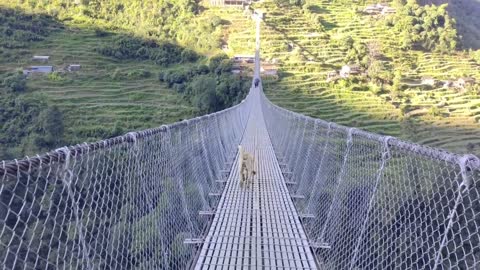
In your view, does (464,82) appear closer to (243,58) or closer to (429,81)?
(429,81)

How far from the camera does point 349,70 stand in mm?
19609

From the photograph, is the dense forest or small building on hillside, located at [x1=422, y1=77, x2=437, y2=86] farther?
small building on hillside, located at [x1=422, y1=77, x2=437, y2=86]

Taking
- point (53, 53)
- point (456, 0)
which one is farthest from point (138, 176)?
point (456, 0)

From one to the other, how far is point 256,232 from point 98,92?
14491 millimetres

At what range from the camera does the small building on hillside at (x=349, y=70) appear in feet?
63.4

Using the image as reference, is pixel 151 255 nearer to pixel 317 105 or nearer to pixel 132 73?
pixel 317 105

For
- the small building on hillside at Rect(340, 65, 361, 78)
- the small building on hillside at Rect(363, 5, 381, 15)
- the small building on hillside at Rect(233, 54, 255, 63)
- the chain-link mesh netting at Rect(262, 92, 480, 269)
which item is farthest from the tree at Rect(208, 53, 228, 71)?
the chain-link mesh netting at Rect(262, 92, 480, 269)

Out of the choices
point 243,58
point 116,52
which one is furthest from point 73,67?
point 243,58

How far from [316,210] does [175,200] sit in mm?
1147

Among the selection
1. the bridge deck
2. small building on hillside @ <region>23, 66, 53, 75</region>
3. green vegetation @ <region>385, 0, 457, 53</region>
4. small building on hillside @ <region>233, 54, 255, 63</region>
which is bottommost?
the bridge deck

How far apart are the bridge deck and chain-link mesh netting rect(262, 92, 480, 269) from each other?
132mm

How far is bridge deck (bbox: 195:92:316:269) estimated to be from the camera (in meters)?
2.33

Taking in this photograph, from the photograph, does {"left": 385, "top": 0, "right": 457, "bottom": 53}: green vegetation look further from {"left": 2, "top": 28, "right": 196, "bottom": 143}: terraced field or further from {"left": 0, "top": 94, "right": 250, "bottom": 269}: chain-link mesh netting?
{"left": 0, "top": 94, "right": 250, "bottom": 269}: chain-link mesh netting

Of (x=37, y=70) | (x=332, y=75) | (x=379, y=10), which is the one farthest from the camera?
(x=379, y=10)
